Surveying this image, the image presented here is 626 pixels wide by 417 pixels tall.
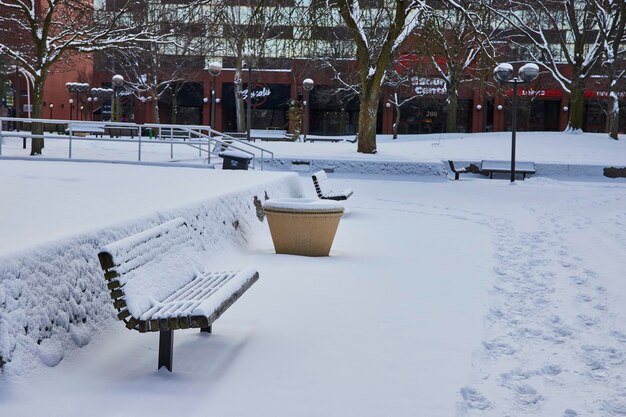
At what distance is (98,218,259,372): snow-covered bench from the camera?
15.6ft

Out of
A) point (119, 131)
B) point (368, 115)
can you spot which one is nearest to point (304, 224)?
point (368, 115)

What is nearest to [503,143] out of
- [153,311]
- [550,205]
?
[550,205]

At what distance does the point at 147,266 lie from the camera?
5238 mm

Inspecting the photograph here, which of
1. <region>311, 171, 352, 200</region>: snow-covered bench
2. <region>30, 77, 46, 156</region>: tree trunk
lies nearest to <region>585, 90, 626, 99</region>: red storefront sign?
<region>30, 77, 46, 156</region>: tree trunk

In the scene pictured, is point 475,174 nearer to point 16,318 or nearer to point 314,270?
point 314,270

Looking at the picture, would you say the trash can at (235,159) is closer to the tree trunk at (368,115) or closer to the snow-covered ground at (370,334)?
the snow-covered ground at (370,334)

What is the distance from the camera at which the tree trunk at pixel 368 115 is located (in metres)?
27.9

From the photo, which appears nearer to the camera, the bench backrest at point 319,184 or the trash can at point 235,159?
the bench backrest at point 319,184

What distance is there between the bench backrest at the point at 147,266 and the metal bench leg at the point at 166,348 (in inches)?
8.5

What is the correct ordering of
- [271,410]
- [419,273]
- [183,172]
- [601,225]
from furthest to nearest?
[183,172]
[601,225]
[419,273]
[271,410]

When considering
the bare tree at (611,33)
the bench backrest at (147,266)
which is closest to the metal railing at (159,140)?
the bench backrest at (147,266)

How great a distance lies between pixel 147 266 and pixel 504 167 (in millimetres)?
23012

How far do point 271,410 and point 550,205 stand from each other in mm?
14573

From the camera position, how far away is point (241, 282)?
19.3 ft
